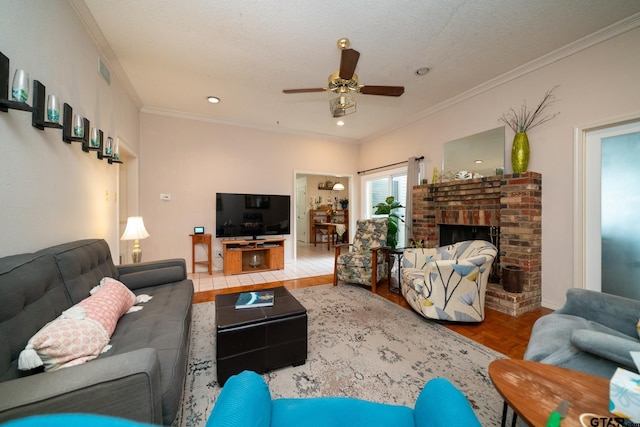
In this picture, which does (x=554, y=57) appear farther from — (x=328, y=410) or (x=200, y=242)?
(x=200, y=242)

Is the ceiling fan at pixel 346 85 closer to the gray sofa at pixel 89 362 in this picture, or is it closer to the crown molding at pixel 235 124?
the gray sofa at pixel 89 362

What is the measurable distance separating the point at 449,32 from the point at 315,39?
128 centimetres

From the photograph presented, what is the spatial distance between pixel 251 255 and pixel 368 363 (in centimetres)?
341

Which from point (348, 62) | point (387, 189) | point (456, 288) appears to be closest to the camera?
point (348, 62)

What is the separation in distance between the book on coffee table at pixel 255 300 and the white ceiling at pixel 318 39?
2.42m

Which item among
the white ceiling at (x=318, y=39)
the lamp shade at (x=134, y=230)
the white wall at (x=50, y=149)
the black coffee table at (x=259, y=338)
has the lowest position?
the black coffee table at (x=259, y=338)

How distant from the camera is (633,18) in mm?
2119

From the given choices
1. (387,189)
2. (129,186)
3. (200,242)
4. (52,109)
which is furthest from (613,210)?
(129,186)

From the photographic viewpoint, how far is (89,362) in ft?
2.76

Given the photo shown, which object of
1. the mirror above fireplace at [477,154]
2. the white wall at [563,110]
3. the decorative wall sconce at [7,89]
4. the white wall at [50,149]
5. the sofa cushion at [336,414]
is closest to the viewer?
the sofa cushion at [336,414]

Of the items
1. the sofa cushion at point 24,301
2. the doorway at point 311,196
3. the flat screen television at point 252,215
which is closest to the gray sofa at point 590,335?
the sofa cushion at point 24,301

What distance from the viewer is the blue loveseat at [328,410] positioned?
705 mm

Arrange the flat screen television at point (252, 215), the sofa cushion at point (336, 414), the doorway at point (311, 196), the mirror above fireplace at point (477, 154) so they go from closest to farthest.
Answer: the sofa cushion at point (336, 414), the mirror above fireplace at point (477, 154), the flat screen television at point (252, 215), the doorway at point (311, 196)

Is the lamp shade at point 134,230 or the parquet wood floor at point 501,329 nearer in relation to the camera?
the parquet wood floor at point 501,329
